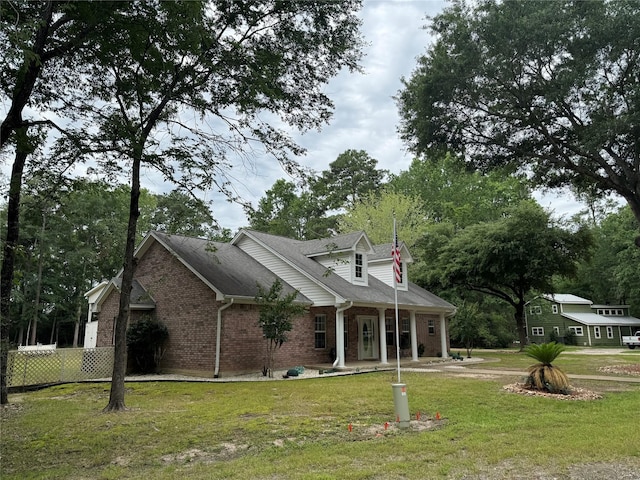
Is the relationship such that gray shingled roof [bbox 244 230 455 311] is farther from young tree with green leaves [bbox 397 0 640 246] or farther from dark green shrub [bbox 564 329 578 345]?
dark green shrub [bbox 564 329 578 345]

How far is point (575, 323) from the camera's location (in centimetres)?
4400

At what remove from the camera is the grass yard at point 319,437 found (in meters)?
4.88

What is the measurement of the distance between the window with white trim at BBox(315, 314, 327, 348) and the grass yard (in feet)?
24.1

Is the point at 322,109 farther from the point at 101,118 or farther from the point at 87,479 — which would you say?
the point at 87,479

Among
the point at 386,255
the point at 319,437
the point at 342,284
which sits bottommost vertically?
the point at 319,437

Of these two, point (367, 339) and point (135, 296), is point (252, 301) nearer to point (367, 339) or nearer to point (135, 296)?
point (135, 296)

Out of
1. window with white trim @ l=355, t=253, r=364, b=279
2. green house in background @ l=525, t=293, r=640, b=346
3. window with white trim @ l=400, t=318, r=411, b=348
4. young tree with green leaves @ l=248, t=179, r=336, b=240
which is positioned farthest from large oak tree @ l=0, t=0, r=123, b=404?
green house in background @ l=525, t=293, r=640, b=346

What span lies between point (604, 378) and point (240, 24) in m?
14.0

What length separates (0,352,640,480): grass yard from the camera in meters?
4.88

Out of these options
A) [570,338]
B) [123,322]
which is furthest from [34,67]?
[570,338]

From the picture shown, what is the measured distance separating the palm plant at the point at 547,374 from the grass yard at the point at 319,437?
34.6 inches

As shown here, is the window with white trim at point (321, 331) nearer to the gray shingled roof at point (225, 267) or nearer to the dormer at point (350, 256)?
the gray shingled roof at point (225, 267)

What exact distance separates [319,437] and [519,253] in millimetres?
23555

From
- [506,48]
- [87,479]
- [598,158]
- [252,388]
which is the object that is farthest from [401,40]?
[87,479]
